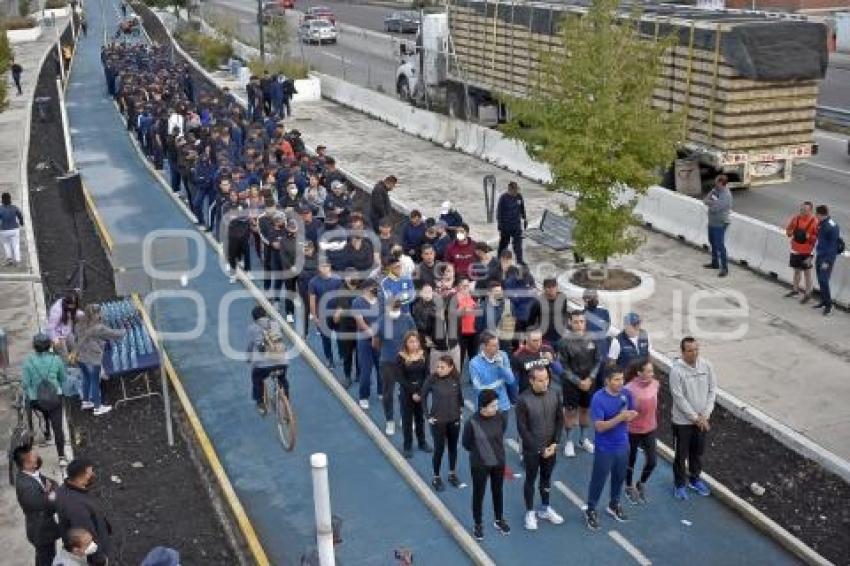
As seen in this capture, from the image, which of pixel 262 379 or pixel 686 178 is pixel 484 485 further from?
pixel 686 178

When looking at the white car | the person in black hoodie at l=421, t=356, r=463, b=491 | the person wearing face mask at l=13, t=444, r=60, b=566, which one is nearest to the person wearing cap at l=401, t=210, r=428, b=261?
the person in black hoodie at l=421, t=356, r=463, b=491

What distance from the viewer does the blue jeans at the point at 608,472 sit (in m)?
9.48

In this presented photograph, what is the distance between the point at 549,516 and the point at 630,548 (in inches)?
33.6

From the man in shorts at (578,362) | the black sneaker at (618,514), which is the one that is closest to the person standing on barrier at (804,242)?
the man in shorts at (578,362)

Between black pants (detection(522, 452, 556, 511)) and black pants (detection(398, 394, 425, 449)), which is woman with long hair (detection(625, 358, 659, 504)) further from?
black pants (detection(398, 394, 425, 449))

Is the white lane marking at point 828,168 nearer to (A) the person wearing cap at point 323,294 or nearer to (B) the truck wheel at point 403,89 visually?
(B) the truck wheel at point 403,89

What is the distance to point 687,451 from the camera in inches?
400

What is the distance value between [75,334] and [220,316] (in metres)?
3.91

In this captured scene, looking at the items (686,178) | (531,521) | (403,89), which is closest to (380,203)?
(686,178)

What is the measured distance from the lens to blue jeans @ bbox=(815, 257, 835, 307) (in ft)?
47.9

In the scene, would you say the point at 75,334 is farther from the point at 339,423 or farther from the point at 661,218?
the point at 661,218

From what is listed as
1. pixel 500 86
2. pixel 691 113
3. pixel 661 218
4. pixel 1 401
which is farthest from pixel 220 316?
pixel 500 86

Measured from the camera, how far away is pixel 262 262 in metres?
17.4

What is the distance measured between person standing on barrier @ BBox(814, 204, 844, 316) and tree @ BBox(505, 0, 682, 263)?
8.16ft
